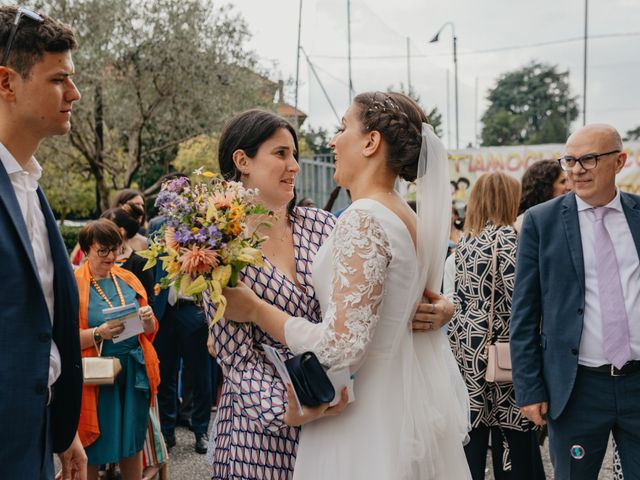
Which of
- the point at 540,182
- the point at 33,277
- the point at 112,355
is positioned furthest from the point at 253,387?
the point at 540,182

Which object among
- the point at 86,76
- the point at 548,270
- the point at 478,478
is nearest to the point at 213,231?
the point at 548,270

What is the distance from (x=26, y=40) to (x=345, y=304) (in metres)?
1.41

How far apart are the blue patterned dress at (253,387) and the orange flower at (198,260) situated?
304 millimetres

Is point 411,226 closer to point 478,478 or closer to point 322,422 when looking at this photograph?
point 322,422

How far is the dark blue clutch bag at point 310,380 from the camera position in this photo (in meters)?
2.23

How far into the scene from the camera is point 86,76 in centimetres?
1734

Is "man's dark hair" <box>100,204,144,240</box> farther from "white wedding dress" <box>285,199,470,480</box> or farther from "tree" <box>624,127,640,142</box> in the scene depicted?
"tree" <box>624,127,640,142</box>

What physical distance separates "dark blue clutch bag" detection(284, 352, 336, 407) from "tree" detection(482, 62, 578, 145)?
3169 inches

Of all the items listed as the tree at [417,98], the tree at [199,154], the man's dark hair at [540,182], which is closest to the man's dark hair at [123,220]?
the tree at [199,154]

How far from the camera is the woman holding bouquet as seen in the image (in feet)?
8.11

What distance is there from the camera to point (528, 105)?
82.3 m

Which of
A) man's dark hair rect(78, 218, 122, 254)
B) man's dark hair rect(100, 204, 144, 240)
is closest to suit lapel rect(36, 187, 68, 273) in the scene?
man's dark hair rect(78, 218, 122, 254)

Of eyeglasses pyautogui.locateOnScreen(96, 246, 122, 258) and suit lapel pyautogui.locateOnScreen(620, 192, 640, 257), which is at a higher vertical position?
suit lapel pyautogui.locateOnScreen(620, 192, 640, 257)

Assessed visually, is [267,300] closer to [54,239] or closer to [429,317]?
[429,317]
